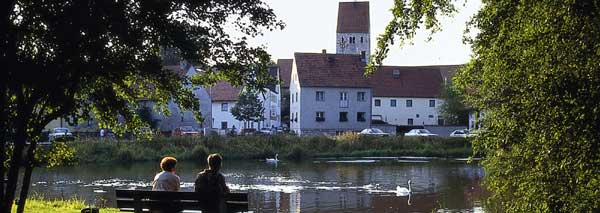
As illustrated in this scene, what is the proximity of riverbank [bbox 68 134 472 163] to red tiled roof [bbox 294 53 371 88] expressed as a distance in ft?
56.3

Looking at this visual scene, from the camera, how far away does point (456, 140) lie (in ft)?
204

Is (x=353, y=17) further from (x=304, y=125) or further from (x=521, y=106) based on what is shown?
(x=521, y=106)

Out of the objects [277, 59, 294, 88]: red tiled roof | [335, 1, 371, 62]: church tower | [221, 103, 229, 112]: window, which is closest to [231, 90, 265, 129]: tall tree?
[221, 103, 229, 112]: window

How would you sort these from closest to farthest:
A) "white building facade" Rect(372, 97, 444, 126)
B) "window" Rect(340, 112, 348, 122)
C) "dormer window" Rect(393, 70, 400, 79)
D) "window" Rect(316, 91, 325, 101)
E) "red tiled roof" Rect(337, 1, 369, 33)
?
"window" Rect(316, 91, 325, 101)
"window" Rect(340, 112, 348, 122)
"white building facade" Rect(372, 97, 444, 126)
"dormer window" Rect(393, 70, 400, 79)
"red tiled roof" Rect(337, 1, 369, 33)

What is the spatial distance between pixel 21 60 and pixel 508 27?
22.8ft

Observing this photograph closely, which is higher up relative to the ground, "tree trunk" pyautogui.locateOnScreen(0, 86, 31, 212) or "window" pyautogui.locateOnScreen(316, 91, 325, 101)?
"window" pyautogui.locateOnScreen(316, 91, 325, 101)

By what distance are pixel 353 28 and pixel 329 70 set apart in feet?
116

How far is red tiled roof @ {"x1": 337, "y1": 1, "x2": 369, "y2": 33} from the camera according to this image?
370 ft

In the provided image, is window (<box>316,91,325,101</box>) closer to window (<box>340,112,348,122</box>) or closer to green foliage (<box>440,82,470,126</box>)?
window (<box>340,112,348,122</box>)

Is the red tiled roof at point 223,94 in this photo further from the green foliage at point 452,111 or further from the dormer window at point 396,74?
the green foliage at point 452,111

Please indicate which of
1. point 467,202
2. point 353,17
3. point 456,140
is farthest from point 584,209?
point 353,17

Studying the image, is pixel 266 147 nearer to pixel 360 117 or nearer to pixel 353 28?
pixel 360 117

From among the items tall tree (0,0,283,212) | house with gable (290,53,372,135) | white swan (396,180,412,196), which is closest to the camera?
tall tree (0,0,283,212)

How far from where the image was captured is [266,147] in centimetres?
5734
